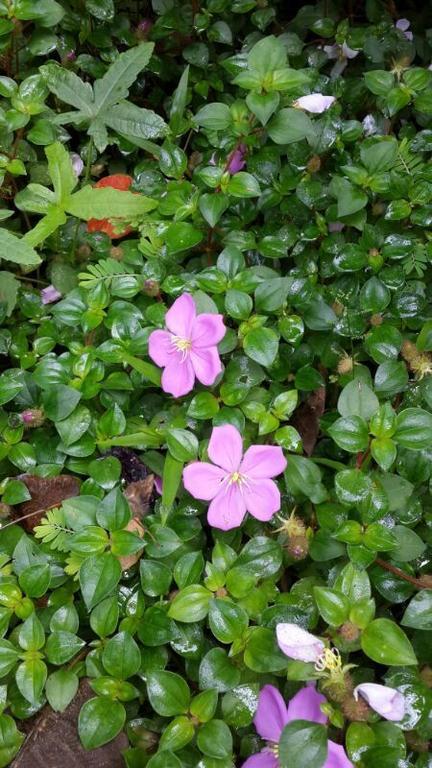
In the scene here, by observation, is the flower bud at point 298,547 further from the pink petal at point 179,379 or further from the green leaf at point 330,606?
the pink petal at point 179,379

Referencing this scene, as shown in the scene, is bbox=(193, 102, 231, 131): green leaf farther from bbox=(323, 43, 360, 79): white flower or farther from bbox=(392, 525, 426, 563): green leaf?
bbox=(392, 525, 426, 563): green leaf

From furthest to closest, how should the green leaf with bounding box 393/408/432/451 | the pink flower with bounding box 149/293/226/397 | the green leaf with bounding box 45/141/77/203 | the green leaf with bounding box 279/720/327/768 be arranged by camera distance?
the green leaf with bounding box 45/141/77/203
the pink flower with bounding box 149/293/226/397
the green leaf with bounding box 393/408/432/451
the green leaf with bounding box 279/720/327/768

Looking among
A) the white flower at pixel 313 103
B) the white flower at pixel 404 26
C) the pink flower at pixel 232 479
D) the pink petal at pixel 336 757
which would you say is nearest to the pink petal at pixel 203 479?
the pink flower at pixel 232 479

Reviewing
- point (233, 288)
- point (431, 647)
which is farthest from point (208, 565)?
point (233, 288)

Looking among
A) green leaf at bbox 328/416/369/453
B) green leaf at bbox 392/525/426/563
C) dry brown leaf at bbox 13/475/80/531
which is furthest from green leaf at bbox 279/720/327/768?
dry brown leaf at bbox 13/475/80/531

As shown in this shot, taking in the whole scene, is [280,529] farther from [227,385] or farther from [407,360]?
[407,360]

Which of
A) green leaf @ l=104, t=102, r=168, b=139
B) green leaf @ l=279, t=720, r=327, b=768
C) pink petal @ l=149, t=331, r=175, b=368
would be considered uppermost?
green leaf @ l=104, t=102, r=168, b=139
